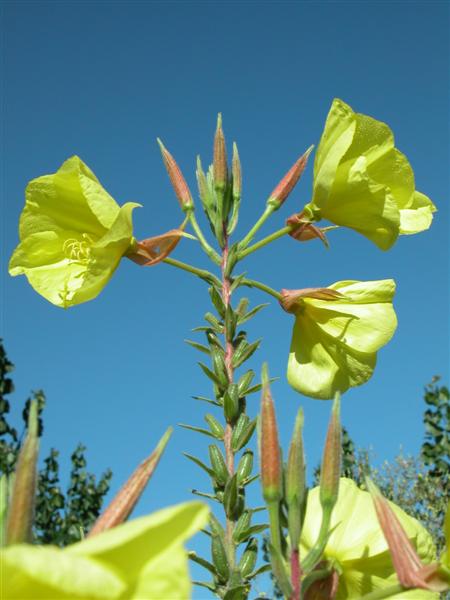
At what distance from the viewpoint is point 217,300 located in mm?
1556

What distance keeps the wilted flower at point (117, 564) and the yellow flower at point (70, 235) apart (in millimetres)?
1078

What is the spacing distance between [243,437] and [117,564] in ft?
3.24

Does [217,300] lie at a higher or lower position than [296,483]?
higher

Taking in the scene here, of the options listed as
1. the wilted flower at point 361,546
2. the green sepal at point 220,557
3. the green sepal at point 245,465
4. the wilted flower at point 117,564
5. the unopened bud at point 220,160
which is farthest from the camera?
the unopened bud at point 220,160

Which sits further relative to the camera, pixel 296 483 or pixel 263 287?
pixel 263 287

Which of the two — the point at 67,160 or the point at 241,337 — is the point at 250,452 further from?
the point at 67,160

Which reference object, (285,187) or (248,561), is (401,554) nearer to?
(248,561)

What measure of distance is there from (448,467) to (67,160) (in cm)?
626

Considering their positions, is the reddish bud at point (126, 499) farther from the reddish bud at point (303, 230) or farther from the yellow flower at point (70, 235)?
the reddish bud at point (303, 230)

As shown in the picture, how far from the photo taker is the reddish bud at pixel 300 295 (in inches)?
63.0

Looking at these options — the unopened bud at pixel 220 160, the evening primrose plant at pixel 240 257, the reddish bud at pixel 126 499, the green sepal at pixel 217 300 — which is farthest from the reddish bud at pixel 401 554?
the unopened bud at pixel 220 160

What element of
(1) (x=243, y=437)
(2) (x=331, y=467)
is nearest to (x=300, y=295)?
(1) (x=243, y=437)

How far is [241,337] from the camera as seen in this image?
155cm

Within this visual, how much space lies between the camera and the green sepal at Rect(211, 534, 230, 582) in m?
1.25
